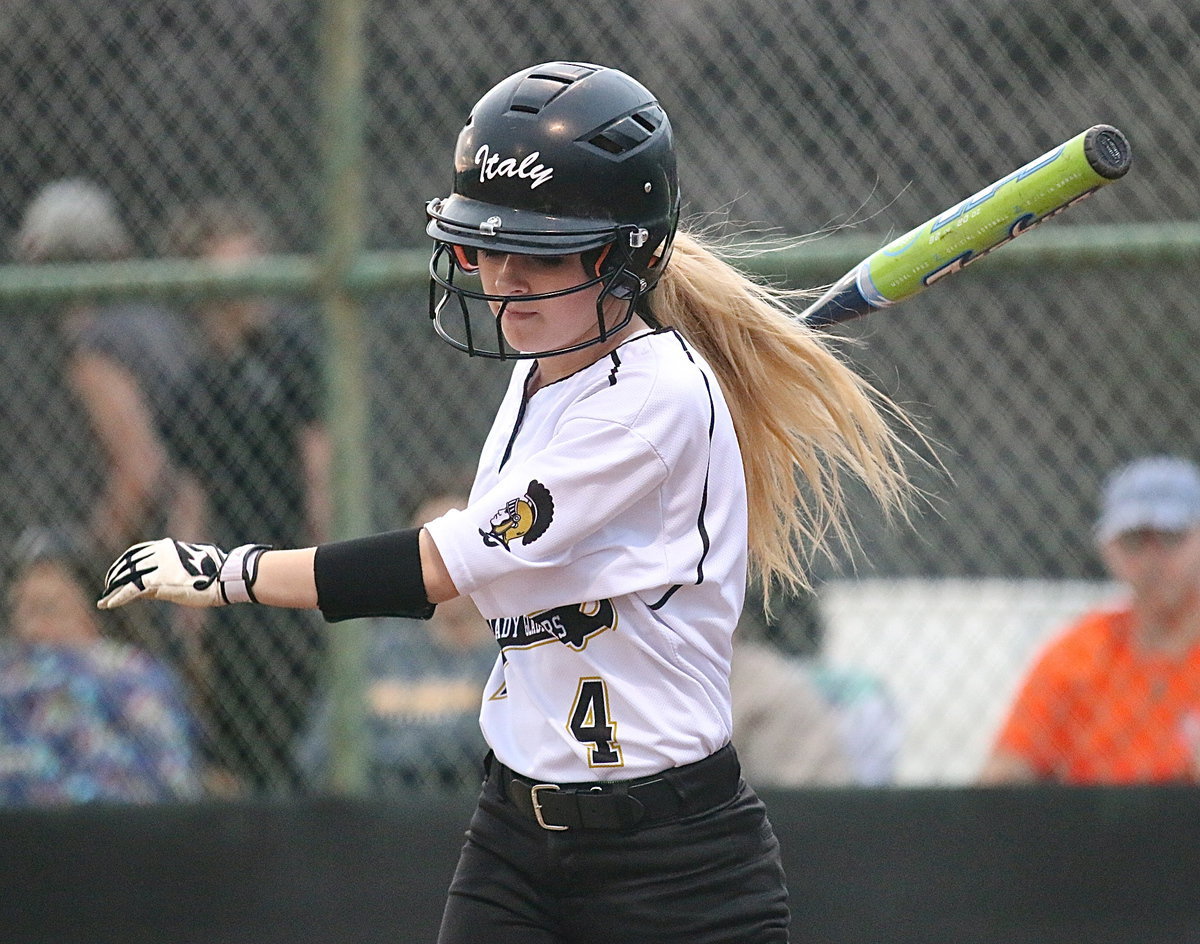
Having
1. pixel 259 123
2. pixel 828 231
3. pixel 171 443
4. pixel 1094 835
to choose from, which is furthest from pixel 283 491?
pixel 1094 835

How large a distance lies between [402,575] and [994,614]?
103 inches

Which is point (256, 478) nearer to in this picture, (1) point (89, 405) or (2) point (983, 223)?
(1) point (89, 405)

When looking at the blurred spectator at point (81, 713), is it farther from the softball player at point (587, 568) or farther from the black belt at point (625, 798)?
the black belt at point (625, 798)

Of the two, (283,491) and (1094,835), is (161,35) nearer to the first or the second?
(283,491)

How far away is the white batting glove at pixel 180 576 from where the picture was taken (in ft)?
7.05

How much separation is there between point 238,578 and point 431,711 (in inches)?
85.1

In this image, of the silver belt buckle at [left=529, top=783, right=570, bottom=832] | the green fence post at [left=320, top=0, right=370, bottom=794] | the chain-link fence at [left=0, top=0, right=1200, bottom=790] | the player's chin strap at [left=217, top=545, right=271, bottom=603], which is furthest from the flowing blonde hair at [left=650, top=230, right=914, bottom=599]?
the green fence post at [left=320, top=0, right=370, bottom=794]

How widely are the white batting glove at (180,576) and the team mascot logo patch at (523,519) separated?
13.1 inches

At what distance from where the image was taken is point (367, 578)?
86.5 inches

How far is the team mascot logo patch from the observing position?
2.19m

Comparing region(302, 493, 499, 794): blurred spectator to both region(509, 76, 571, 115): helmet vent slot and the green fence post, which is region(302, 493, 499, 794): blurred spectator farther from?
region(509, 76, 571, 115): helmet vent slot

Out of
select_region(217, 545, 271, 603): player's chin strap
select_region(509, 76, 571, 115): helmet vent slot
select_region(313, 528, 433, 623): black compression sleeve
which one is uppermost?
select_region(509, 76, 571, 115): helmet vent slot

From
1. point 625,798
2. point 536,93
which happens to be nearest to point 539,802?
point 625,798

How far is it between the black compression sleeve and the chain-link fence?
2020 mm
